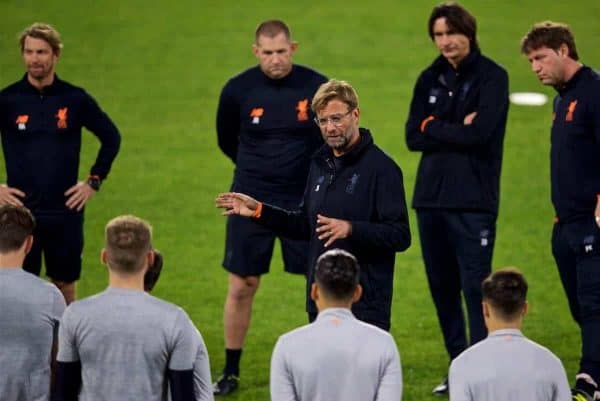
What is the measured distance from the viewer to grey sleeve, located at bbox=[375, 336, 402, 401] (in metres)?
5.84

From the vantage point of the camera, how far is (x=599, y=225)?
7.93 metres

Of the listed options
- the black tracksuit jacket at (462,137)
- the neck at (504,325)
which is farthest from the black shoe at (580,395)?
the neck at (504,325)

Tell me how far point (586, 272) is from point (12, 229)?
3375 mm

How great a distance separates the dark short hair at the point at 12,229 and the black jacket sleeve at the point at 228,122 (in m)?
3.20

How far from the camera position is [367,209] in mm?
7383

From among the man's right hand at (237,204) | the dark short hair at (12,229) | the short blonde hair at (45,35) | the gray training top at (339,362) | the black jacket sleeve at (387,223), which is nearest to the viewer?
the gray training top at (339,362)

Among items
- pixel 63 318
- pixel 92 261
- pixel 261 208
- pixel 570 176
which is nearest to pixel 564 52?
pixel 570 176

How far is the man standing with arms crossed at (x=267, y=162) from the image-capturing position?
9.37 meters

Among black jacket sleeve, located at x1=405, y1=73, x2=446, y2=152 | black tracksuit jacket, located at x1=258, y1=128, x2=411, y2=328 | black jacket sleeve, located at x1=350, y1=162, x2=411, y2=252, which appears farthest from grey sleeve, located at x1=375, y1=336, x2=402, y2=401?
black jacket sleeve, located at x1=405, y1=73, x2=446, y2=152

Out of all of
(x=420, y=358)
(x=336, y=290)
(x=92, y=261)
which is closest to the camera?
(x=336, y=290)

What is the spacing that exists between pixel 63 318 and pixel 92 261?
22.4 ft

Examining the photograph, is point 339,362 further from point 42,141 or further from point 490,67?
point 42,141

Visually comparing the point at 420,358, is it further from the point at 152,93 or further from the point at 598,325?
the point at 152,93

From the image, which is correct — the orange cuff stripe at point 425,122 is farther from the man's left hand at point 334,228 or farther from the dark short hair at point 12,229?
the dark short hair at point 12,229
